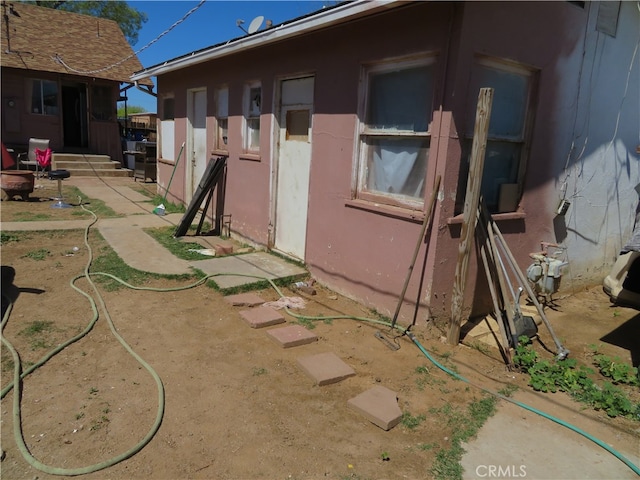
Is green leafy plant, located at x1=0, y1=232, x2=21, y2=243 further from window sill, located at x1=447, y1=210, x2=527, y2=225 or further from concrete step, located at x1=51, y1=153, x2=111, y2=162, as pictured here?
concrete step, located at x1=51, y1=153, x2=111, y2=162

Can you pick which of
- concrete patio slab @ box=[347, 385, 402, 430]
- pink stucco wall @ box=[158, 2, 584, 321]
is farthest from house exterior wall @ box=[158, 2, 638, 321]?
concrete patio slab @ box=[347, 385, 402, 430]

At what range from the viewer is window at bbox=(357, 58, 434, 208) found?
180 inches

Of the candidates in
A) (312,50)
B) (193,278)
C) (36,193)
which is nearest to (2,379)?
(193,278)

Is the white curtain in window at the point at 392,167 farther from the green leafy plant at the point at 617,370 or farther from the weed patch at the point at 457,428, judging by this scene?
the green leafy plant at the point at 617,370

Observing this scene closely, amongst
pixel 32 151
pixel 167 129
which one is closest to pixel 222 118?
pixel 167 129

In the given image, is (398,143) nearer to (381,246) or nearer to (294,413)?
(381,246)

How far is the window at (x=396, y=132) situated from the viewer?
4570 mm

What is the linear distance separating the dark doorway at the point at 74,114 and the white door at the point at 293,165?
585 inches

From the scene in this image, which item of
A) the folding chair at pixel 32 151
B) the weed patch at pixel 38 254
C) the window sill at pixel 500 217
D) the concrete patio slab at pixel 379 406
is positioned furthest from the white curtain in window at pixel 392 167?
the folding chair at pixel 32 151

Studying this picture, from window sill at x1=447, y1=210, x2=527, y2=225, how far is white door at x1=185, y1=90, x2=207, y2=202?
20.4 ft

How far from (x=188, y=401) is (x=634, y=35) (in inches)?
282

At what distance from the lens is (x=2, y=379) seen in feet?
11.0

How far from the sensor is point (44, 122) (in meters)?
16.6

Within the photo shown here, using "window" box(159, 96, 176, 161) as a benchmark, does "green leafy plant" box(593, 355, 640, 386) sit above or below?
below
